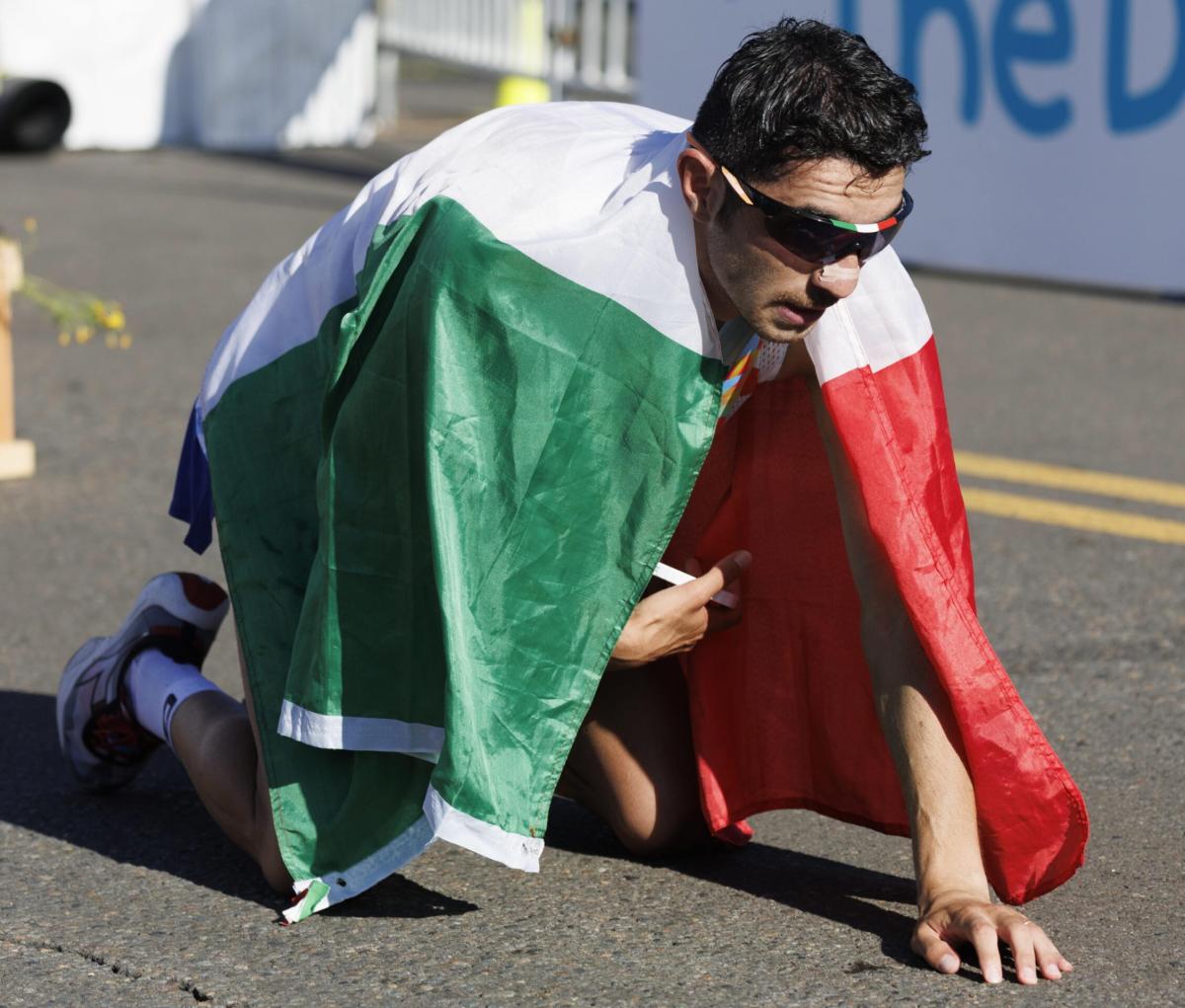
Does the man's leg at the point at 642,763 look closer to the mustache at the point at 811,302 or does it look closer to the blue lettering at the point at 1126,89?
the mustache at the point at 811,302

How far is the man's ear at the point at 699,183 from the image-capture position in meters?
2.46

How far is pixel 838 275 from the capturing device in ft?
8.13

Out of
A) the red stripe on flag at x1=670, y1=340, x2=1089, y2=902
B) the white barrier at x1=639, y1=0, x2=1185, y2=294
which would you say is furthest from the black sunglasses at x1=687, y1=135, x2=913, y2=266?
the white barrier at x1=639, y1=0, x2=1185, y2=294

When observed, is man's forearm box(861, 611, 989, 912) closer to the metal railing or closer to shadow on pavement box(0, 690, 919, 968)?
shadow on pavement box(0, 690, 919, 968)

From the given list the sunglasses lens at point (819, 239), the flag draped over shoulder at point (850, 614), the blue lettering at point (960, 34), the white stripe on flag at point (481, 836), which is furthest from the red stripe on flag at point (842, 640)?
the blue lettering at point (960, 34)

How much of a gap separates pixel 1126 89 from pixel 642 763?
6051mm

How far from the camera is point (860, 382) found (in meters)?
2.62

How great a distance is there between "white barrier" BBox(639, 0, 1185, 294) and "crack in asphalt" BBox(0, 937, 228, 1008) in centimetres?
641

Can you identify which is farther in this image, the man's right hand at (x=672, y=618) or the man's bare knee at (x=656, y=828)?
the man's bare knee at (x=656, y=828)

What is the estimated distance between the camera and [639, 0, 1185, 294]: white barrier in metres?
8.24

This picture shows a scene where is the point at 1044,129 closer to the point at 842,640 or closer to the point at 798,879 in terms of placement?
the point at 842,640

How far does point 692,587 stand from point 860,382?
0.41m

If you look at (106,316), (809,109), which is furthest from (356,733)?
(106,316)

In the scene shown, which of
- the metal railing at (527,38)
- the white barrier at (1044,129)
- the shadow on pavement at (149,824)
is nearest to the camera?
the shadow on pavement at (149,824)
